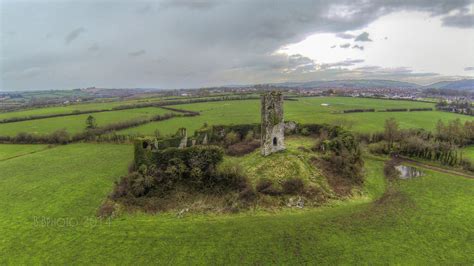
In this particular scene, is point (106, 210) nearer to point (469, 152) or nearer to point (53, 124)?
point (469, 152)

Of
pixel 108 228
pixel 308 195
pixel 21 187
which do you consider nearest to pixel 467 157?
pixel 308 195

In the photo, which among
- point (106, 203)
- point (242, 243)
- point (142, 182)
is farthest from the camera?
point (142, 182)

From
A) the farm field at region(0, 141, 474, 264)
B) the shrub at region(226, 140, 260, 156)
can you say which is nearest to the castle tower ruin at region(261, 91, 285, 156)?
the shrub at region(226, 140, 260, 156)

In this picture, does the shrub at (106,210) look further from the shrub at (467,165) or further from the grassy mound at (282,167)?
the shrub at (467,165)

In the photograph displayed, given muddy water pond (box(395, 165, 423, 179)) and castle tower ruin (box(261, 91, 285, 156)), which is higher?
castle tower ruin (box(261, 91, 285, 156))

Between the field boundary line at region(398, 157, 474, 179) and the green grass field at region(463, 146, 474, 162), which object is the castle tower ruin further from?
the green grass field at region(463, 146, 474, 162)

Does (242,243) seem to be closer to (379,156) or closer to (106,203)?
(106,203)
